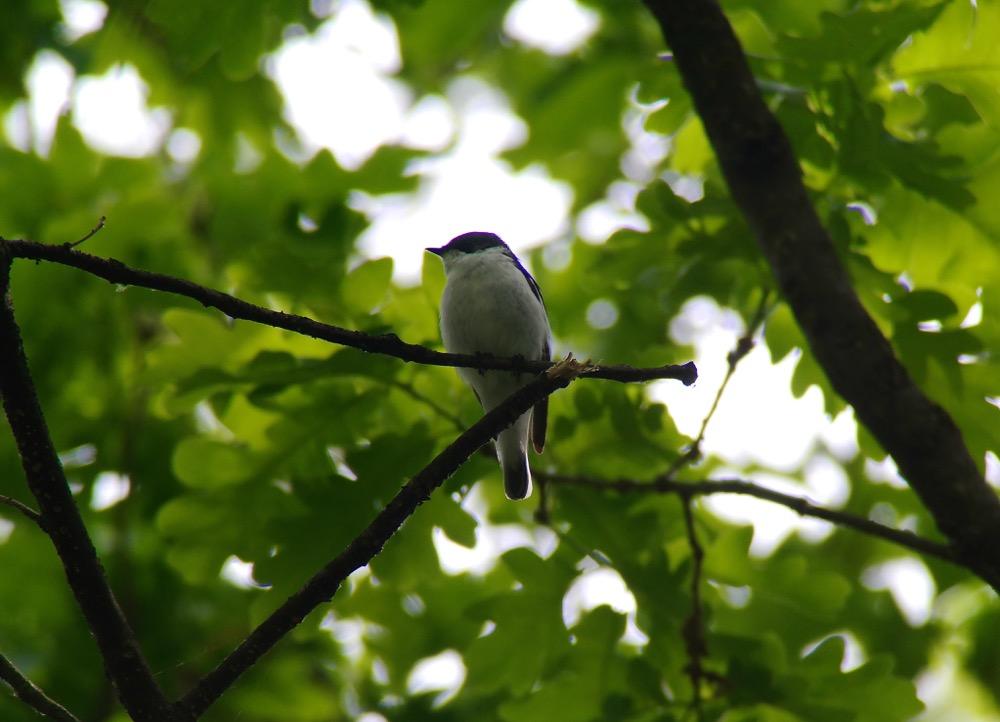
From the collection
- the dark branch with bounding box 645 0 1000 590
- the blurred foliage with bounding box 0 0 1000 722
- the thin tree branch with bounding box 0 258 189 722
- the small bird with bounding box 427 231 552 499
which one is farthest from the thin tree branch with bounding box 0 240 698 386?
the small bird with bounding box 427 231 552 499

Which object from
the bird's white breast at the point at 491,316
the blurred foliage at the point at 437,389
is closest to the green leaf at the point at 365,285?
the blurred foliage at the point at 437,389

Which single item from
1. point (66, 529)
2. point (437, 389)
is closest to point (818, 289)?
point (437, 389)

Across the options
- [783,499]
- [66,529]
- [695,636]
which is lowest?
[66,529]

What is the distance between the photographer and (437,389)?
3535 millimetres

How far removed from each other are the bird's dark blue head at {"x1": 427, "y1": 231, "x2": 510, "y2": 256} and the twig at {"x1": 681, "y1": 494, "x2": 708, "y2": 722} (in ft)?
8.03

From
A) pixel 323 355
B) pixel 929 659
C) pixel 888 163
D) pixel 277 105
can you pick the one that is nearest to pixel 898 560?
pixel 929 659

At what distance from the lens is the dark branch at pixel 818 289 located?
2.71 meters

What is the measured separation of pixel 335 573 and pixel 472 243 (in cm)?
354

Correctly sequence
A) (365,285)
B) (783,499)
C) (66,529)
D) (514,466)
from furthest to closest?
(514,466), (365,285), (783,499), (66,529)

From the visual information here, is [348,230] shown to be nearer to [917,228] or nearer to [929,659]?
[917,228]

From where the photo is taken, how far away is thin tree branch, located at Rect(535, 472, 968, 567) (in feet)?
9.19

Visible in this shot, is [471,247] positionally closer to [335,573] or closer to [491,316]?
[491,316]

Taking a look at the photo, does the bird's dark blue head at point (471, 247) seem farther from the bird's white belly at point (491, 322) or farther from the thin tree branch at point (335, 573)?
the thin tree branch at point (335, 573)

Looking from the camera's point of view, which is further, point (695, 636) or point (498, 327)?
point (498, 327)
